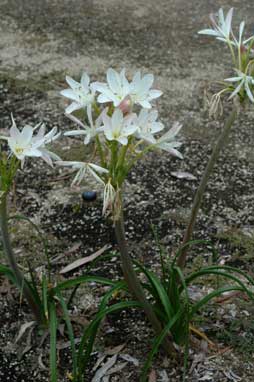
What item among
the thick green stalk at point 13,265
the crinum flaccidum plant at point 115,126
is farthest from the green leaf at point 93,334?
the crinum flaccidum plant at point 115,126

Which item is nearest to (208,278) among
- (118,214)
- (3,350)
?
(3,350)

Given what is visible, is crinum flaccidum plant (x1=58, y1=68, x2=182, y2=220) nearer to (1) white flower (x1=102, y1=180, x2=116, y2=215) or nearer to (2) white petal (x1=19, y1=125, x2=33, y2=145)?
(1) white flower (x1=102, y1=180, x2=116, y2=215)

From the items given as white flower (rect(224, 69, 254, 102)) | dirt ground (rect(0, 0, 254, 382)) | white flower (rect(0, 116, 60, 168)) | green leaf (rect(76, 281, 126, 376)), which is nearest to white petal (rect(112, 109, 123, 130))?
white flower (rect(0, 116, 60, 168))

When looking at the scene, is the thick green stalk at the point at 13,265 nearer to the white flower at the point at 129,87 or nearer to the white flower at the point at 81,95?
the white flower at the point at 81,95

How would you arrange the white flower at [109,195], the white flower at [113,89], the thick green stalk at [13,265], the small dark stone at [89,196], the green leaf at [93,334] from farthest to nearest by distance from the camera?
the small dark stone at [89,196] < the green leaf at [93,334] < the thick green stalk at [13,265] < the white flower at [113,89] < the white flower at [109,195]

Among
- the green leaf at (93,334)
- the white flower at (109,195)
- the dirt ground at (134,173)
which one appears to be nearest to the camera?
the white flower at (109,195)

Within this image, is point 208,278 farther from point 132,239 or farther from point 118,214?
point 118,214
